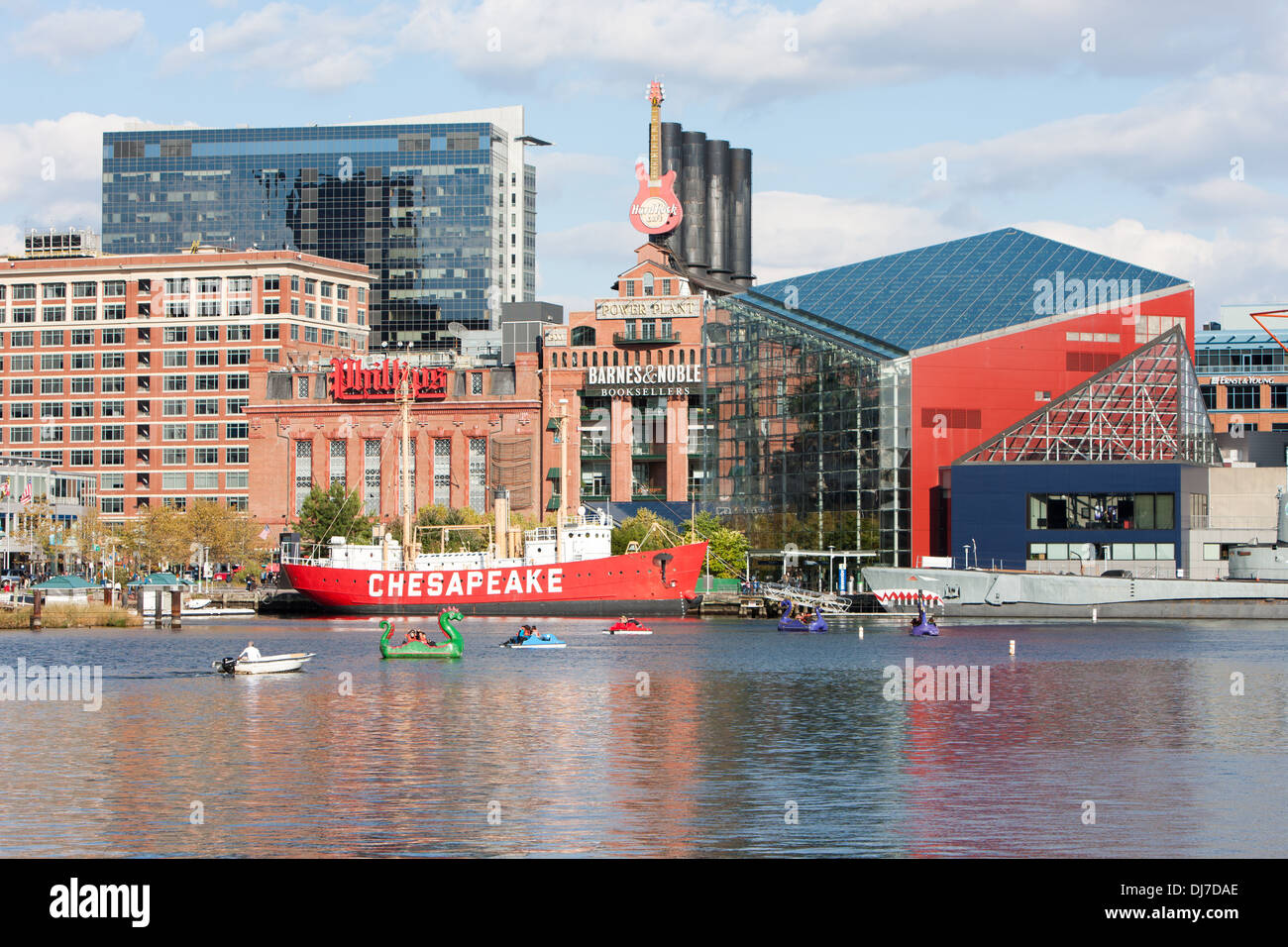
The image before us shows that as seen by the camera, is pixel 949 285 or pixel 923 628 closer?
pixel 923 628

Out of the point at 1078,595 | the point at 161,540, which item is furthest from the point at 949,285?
the point at 161,540

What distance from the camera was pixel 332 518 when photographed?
A: 7264 inches

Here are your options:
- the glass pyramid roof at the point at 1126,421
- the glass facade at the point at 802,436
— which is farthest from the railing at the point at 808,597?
the glass pyramid roof at the point at 1126,421

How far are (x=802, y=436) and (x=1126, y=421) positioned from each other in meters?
34.8

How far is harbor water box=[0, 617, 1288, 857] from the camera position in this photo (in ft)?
116

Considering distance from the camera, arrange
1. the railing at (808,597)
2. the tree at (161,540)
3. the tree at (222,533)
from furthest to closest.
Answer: the tree at (222,533) → the tree at (161,540) → the railing at (808,597)

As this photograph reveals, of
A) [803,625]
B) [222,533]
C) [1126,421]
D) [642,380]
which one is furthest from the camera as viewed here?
[642,380]

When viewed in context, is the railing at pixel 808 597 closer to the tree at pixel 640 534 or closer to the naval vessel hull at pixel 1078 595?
the naval vessel hull at pixel 1078 595

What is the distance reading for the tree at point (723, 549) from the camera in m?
173

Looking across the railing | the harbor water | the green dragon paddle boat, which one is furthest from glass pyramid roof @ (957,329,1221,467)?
the green dragon paddle boat

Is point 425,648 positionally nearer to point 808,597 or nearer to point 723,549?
point 808,597

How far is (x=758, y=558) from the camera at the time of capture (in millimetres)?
179375

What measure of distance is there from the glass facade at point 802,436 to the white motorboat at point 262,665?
3578 inches
